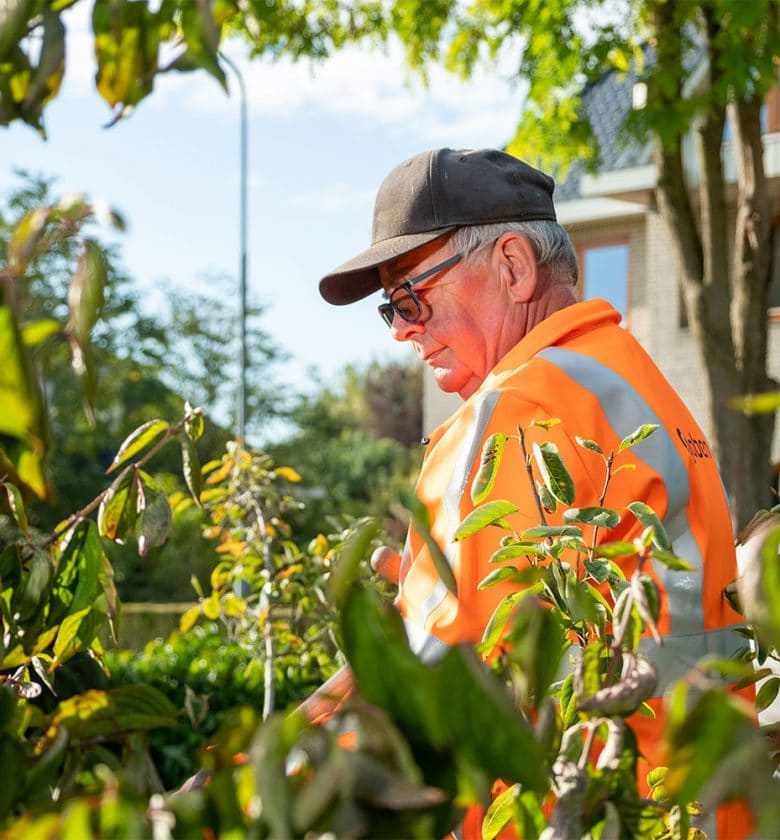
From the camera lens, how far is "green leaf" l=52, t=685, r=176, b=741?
91 cm

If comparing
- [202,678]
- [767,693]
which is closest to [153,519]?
[767,693]

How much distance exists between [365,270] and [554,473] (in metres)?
1.34

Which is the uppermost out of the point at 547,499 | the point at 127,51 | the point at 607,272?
the point at 127,51

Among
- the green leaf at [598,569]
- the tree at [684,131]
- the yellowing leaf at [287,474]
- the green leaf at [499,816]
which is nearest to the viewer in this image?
the green leaf at [499,816]

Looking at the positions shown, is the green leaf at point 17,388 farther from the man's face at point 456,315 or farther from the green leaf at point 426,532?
the man's face at point 456,315

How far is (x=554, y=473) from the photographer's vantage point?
1399mm

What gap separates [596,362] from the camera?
1964 mm

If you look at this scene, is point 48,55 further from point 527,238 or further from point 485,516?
point 527,238

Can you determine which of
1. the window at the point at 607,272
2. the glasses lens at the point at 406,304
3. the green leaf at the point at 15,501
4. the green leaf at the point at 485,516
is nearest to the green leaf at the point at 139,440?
the green leaf at the point at 15,501

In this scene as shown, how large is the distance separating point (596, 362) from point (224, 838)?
1391mm

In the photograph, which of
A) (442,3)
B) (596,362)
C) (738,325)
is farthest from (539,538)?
(442,3)

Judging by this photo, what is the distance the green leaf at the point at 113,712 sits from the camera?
91cm

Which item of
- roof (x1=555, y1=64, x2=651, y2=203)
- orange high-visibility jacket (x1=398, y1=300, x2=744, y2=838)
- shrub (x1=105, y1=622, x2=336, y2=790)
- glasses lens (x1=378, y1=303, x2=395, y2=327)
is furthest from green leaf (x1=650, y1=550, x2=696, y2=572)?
roof (x1=555, y1=64, x2=651, y2=203)

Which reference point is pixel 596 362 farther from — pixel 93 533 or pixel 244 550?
pixel 244 550
